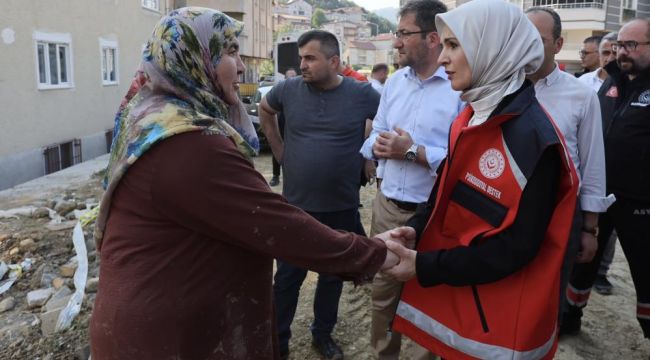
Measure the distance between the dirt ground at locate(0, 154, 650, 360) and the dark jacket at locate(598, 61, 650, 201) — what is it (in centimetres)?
115

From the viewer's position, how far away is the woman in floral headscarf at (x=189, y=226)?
5.11 ft

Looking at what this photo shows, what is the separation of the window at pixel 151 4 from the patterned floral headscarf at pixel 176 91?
1469 cm

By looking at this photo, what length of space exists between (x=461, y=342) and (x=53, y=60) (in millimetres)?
11034

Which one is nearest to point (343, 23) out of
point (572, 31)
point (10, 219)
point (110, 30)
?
point (572, 31)

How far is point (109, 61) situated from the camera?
13.5m

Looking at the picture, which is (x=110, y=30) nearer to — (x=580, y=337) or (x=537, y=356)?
(x=580, y=337)

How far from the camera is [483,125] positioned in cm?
191

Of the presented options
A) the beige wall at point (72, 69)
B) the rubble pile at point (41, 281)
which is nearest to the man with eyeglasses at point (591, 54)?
the rubble pile at point (41, 281)

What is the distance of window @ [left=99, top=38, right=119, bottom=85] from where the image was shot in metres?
12.8

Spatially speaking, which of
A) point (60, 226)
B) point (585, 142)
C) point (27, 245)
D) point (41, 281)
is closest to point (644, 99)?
point (585, 142)

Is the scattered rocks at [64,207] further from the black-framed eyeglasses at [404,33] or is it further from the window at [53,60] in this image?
the black-framed eyeglasses at [404,33]

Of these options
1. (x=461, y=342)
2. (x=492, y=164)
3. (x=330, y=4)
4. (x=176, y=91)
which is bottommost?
(x=461, y=342)

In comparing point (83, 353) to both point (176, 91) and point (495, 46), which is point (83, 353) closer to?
point (176, 91)

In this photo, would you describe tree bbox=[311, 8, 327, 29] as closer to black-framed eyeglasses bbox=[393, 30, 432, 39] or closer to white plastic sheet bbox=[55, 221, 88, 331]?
white plastic sheet bbox=[55, 221, 88, 331]
